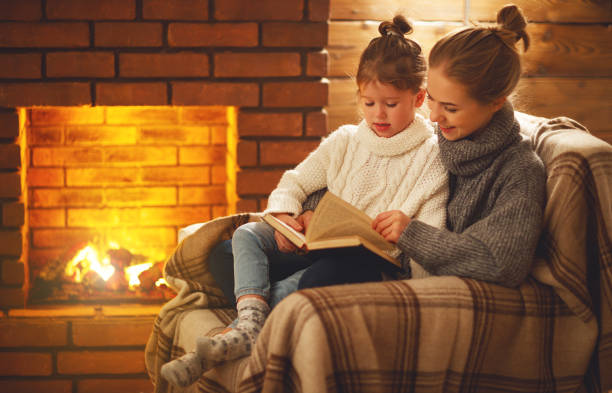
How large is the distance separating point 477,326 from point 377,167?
0.50m

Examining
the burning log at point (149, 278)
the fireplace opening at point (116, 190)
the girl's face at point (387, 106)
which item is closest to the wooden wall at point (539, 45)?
the fireplace opening at point (116, 190)

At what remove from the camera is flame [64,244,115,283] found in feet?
7.82

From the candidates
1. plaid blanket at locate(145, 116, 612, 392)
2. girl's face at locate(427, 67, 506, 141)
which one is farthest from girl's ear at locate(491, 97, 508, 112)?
plaid blanket at locate(145, 116, 612, 392)

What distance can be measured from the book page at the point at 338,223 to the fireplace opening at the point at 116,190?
1.04 m

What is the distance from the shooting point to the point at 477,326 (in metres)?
1.23

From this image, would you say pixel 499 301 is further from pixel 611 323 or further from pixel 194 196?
pixel 194 196

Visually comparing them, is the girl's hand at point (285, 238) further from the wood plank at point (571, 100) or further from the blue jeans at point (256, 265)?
the wood plank at point (571, 100)

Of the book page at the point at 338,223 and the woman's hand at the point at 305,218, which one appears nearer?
the book page at the point at 338,223

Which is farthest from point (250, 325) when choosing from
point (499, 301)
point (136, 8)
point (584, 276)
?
point (136, 8)

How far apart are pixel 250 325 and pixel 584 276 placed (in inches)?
25.4

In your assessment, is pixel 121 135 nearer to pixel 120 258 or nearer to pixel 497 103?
pixel 120 258

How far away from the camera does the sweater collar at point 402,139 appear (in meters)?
1.58

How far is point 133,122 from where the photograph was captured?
2.46 m

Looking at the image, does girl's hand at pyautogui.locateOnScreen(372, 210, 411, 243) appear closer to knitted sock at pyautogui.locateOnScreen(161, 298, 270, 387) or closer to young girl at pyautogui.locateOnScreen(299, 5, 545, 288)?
young girl at pyautogui.locateOnScreen(299, 5, 545, 288)
